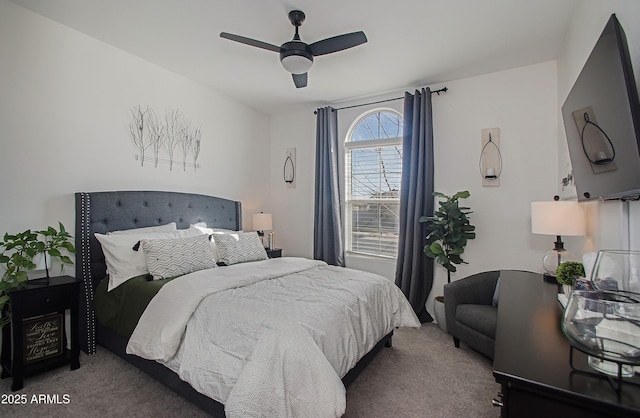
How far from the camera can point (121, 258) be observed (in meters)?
2.58

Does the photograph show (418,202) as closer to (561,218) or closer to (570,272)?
(561,218)

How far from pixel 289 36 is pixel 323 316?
95.1 inches

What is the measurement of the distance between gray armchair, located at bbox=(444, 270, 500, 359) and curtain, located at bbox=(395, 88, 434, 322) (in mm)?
723

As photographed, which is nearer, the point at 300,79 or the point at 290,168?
the point at 300,79

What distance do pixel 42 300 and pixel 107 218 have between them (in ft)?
2.80

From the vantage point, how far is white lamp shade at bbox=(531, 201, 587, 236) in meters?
2.21

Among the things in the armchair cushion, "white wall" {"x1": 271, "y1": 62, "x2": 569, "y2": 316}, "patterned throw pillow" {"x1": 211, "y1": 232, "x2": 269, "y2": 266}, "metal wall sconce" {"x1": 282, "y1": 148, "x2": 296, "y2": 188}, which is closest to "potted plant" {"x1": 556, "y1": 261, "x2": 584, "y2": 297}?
the armchair cushion

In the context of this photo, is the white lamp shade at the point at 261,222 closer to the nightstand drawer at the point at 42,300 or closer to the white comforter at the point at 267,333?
the white comforter at the point at 267,333

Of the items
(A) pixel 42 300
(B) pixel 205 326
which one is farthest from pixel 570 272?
(A) pixel 42 300

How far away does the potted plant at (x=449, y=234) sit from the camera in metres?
3.23

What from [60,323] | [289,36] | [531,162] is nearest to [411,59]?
[289,36]

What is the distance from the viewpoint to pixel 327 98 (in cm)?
424

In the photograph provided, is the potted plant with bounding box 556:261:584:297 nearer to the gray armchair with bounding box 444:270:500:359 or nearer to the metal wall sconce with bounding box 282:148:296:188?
the gray armchair with bounding box 444:270:500:359

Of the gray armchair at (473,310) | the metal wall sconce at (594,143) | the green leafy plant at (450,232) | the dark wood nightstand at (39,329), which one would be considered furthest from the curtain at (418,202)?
the dark wood nightstand at (39,329)
